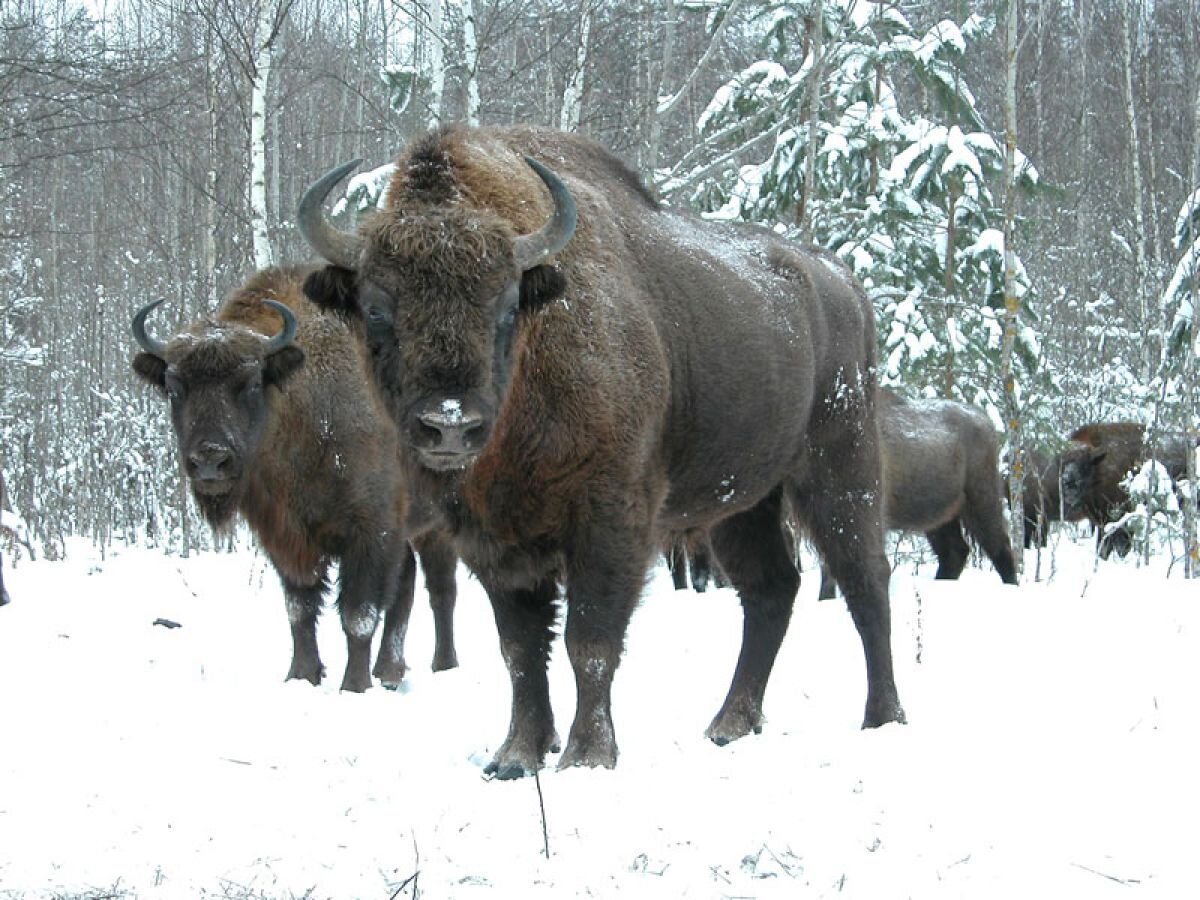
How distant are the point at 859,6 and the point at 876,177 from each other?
2.09m

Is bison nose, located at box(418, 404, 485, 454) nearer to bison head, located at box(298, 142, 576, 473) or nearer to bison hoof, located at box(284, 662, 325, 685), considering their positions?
bison head, located at box(298, 142, 576, 473)

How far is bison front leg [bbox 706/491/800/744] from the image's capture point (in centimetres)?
611

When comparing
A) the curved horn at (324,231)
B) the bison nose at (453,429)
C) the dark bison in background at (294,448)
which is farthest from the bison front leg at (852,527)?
the dark bison in background at (294,448)

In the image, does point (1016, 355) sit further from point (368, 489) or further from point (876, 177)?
point (368, 489)

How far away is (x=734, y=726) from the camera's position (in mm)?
6035

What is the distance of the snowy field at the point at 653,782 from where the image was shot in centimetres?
358

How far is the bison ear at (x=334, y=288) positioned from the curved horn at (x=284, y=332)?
124 inches

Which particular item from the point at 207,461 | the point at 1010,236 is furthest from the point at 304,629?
the point at 1010,236

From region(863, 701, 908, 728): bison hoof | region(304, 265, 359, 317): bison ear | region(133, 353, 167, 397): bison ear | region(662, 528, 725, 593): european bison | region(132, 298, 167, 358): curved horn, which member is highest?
region(304, 265, 359, 317): bison ear

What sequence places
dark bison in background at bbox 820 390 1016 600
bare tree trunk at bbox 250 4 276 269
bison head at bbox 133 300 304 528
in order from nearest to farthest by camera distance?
1. bison head at bbox 133 300 304 528
2. bare tree trunk at bbox 250 4 276 269
3. dark bison in background at bbox 820 390 1016 600

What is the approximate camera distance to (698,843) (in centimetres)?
375

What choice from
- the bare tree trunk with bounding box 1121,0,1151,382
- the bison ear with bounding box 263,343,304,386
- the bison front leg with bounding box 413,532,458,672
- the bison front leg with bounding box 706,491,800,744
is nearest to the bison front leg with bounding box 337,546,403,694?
the bison front leg with bounding box 413,532,458,672

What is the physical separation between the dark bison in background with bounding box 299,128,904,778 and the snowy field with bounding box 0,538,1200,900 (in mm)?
560

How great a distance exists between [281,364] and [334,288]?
338 cm
